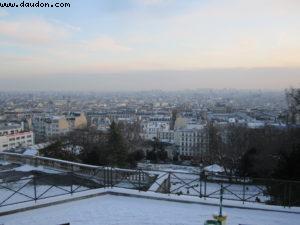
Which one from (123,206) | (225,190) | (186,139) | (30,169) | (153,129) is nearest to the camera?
(123,206)

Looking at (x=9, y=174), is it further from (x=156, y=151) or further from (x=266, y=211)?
(x=156, y=151)

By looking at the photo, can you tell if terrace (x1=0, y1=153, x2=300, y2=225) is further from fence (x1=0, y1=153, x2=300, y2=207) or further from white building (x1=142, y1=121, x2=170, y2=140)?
white building (x1=142, y1=121, x2=170, y2=140)

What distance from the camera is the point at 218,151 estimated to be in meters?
31.0

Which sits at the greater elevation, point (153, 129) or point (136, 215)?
point (136, 215)

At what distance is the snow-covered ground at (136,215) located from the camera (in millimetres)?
7750

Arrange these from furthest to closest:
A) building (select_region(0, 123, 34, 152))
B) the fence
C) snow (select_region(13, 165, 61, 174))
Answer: building (select_region(0, 123, 34, 152)), snow (select_region(13, 165, 61, 174)), the fence

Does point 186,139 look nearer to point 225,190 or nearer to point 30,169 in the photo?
point 30,169

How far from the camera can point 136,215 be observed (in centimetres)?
809

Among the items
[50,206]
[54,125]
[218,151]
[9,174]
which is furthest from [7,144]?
[50,206]

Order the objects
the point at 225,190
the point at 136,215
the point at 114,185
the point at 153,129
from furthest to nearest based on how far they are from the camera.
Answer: the point at 153,129, the point at 225,190, the point at 114,185, the point at 136,215

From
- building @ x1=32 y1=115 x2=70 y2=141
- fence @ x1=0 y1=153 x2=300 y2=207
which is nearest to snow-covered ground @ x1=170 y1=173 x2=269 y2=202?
fence @ x1=0 y1=153 x2=300 y2=207

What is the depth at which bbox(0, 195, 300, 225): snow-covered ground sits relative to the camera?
7.75m

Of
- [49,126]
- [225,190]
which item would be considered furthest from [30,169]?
[49,126]

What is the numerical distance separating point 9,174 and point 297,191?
8.67 metres
